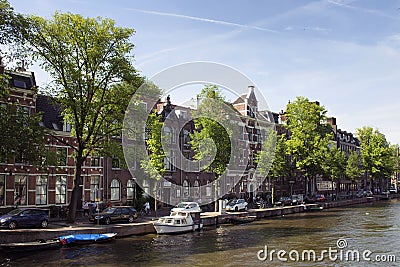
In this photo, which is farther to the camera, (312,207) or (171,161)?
(312,207)

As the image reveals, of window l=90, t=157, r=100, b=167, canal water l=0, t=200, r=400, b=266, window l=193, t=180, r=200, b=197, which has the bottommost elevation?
canal water l=0, t=200, r=400, b=266

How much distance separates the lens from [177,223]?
39250mm

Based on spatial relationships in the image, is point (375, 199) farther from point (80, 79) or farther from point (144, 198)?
point (80, 79)

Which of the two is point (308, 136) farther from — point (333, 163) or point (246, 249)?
point (246, 249)

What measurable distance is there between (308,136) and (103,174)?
35.2 meters

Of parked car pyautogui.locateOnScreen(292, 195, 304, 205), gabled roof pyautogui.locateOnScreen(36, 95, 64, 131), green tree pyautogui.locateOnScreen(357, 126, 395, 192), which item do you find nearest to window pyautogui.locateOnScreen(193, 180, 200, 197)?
parked car pyautogui.locateOnScreen(292, 195, 304, 205)

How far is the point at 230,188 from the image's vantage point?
6800 cm

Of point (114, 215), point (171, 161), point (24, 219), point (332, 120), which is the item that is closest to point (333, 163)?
point (171, 161)

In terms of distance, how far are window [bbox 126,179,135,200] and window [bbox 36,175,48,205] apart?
38.8 ft

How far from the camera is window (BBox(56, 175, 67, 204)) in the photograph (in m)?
46.8

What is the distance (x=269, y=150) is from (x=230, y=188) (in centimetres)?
888

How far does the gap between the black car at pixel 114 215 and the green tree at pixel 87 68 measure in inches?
83.2

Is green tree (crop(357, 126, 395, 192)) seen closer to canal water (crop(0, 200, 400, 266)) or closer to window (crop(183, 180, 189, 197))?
window (crop(183, 180, 189, 197))

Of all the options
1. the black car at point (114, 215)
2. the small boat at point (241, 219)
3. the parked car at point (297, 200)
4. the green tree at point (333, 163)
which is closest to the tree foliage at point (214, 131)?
the small boat at point (241, 219)
